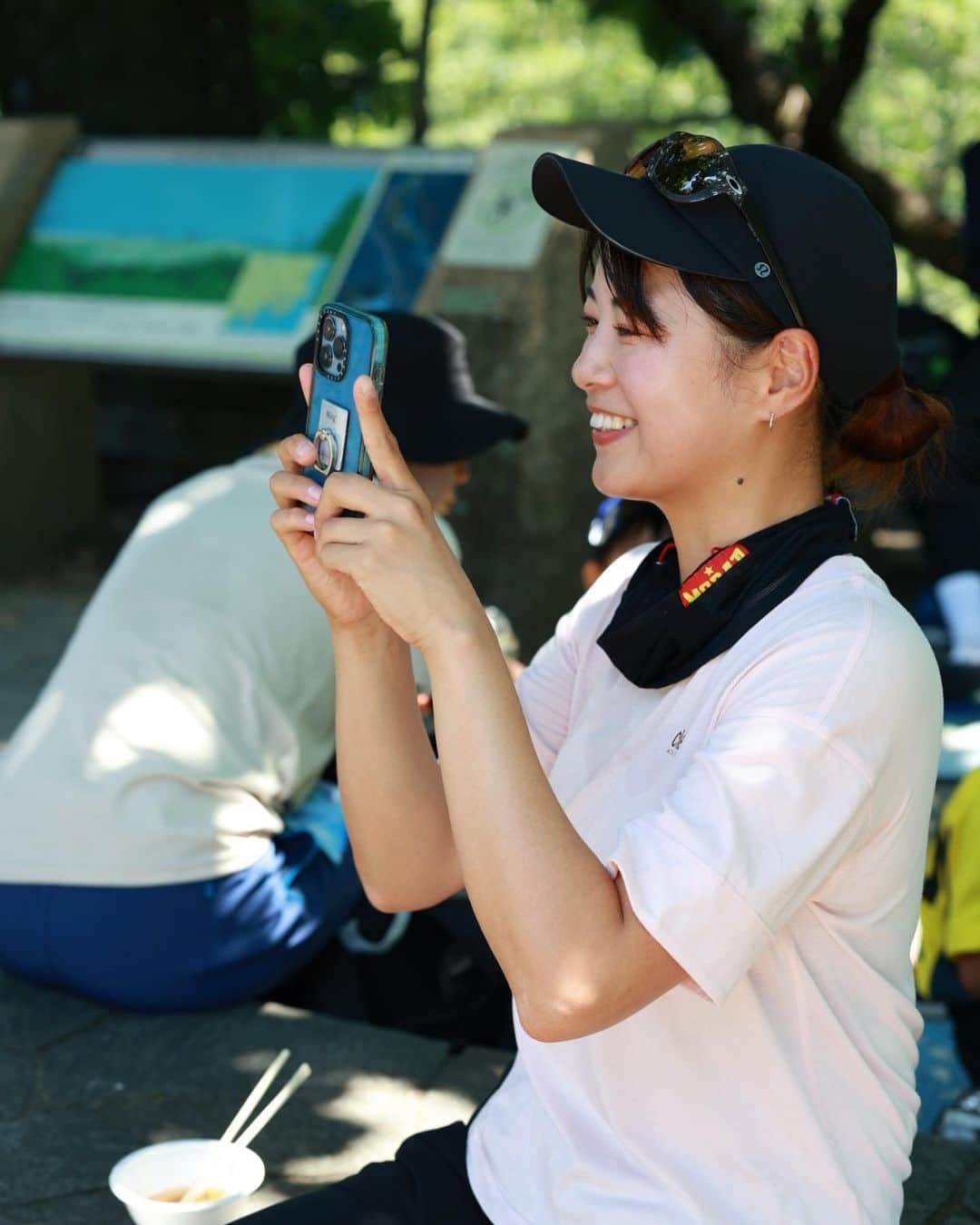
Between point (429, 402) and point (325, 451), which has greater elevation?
point (325, 451)

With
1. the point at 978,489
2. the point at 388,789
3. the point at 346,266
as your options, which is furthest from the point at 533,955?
the point at 346,266

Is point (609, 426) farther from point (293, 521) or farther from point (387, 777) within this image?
point (387, 777)

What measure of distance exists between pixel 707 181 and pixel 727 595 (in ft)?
1.40

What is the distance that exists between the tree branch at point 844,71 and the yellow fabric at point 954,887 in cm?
502

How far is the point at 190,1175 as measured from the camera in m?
2.08

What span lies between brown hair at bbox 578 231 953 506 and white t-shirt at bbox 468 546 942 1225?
0.19 m

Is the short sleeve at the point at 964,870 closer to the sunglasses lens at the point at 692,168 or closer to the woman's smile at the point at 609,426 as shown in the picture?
the woman's smile at the point at 609,426

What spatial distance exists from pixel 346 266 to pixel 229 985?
3.57m

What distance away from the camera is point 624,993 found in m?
1.51

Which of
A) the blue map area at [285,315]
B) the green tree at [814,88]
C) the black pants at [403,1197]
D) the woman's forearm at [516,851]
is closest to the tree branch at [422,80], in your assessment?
the green tree at [814,88]

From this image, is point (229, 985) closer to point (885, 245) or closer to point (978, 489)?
point (885, 245)

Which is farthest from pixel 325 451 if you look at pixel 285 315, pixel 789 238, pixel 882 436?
pixel 285 315

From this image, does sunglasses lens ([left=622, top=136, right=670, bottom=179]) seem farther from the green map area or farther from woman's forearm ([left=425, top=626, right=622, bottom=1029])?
the green map area

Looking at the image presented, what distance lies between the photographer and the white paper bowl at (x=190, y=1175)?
198cm
